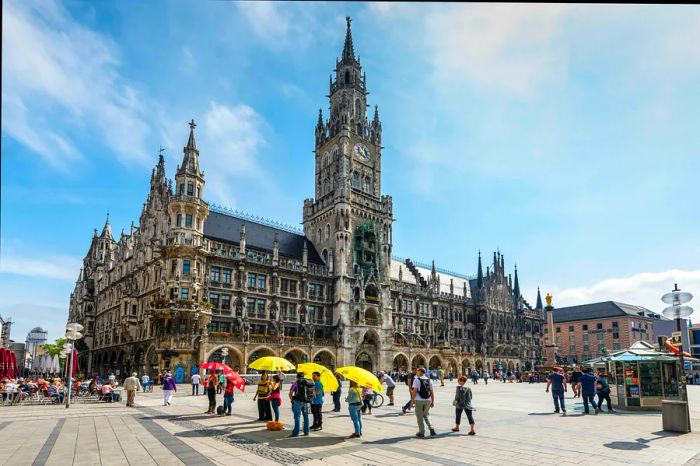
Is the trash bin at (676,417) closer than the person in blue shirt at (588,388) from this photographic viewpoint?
Yes

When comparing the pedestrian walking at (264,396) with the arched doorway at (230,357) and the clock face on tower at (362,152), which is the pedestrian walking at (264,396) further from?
the clock face on tower at (362,152)

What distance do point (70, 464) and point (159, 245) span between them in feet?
133

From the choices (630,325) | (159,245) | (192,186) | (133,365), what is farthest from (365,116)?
(630,325)

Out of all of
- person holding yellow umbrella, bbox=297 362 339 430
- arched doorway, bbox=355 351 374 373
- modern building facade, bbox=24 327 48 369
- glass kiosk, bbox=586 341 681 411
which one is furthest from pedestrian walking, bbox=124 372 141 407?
modern building facade, bbox=24 327 48 369

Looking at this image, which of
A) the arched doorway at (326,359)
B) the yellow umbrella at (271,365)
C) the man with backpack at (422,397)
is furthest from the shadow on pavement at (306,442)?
the arched doorway at (326,359)

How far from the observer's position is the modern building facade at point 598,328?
326 feet

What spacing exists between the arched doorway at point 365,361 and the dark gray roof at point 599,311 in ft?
211

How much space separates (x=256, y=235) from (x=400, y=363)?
26016 mm

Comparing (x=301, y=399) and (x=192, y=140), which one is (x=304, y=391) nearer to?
(x=301, y=399)

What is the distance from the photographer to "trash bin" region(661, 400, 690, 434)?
48.2ft

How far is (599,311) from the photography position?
343 ft

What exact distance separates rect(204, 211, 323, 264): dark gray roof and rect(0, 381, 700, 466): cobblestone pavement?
118 feet

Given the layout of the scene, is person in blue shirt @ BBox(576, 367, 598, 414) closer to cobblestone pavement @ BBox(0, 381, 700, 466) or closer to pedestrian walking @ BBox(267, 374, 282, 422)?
cobblestone pavement @ BBox(0, 381, 700, 466)

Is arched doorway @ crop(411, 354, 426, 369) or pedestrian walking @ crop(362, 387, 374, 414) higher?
pedestrian walking @ crop(362, 387, 374, 414)
